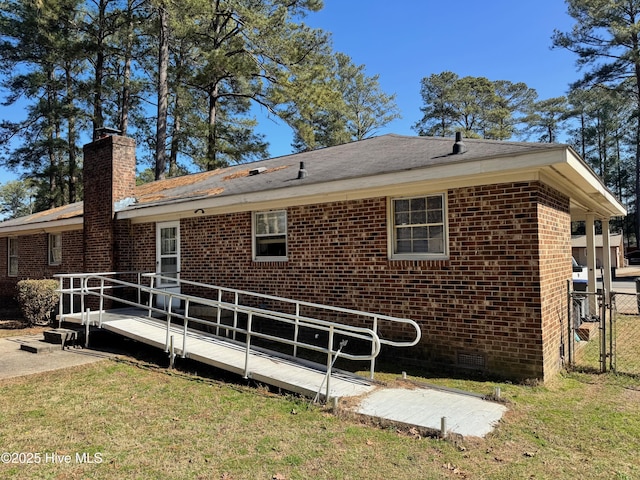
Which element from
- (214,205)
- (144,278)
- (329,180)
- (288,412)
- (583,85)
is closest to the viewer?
(288,412)

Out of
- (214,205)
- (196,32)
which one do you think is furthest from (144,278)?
(196,32)

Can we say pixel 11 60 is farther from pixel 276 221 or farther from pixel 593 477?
pixel 593 477

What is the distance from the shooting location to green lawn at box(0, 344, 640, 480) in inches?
141

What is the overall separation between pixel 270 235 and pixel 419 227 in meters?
3.17

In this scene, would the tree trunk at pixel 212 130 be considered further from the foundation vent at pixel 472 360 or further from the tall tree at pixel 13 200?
the tall tree at pixel 13 200

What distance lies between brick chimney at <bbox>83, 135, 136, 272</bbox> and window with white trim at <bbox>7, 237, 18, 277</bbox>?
686cm

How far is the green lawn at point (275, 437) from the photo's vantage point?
3.59 metres

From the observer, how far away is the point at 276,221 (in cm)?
864

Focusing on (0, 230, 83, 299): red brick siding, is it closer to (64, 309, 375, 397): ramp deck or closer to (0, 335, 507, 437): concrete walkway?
(64, 309, 375, 397): ramp deck

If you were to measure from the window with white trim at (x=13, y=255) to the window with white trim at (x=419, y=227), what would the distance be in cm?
1583

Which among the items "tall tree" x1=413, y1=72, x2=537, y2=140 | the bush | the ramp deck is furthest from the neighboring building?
the bush

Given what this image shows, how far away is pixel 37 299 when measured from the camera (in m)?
11.0

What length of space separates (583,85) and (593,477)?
35.6 metres

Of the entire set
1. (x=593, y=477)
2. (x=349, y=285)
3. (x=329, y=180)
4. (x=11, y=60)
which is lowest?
(x=593, y=477)
